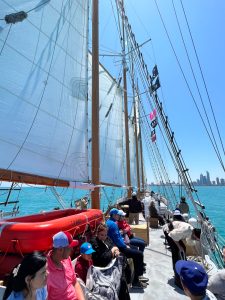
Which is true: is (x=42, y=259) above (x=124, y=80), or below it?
below

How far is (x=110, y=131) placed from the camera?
17.9 m

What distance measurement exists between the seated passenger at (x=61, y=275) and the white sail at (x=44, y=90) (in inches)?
85.2

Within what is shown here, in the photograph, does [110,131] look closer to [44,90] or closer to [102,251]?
[44,90]

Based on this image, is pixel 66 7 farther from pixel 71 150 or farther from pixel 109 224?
pixel 109 224

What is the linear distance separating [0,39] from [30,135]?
1.88 metres

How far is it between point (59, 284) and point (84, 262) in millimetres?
668

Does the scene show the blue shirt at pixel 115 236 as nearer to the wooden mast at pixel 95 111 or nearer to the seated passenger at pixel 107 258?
the seated passenger at pixel 107 258

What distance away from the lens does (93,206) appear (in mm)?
6715

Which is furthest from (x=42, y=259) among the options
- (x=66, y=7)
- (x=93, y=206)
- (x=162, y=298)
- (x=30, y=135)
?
(x=66, y=7)

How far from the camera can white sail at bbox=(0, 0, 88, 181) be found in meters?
4.64

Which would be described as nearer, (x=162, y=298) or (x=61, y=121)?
(x=162, y=298)

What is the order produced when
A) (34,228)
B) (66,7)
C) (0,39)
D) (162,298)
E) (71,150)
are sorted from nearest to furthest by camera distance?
(34,228)
(162,298)
(0,39)
(71,150)
(66,7)

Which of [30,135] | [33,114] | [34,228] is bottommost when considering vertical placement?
[34,228]

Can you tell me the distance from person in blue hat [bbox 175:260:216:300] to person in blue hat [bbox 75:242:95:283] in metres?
1.57
